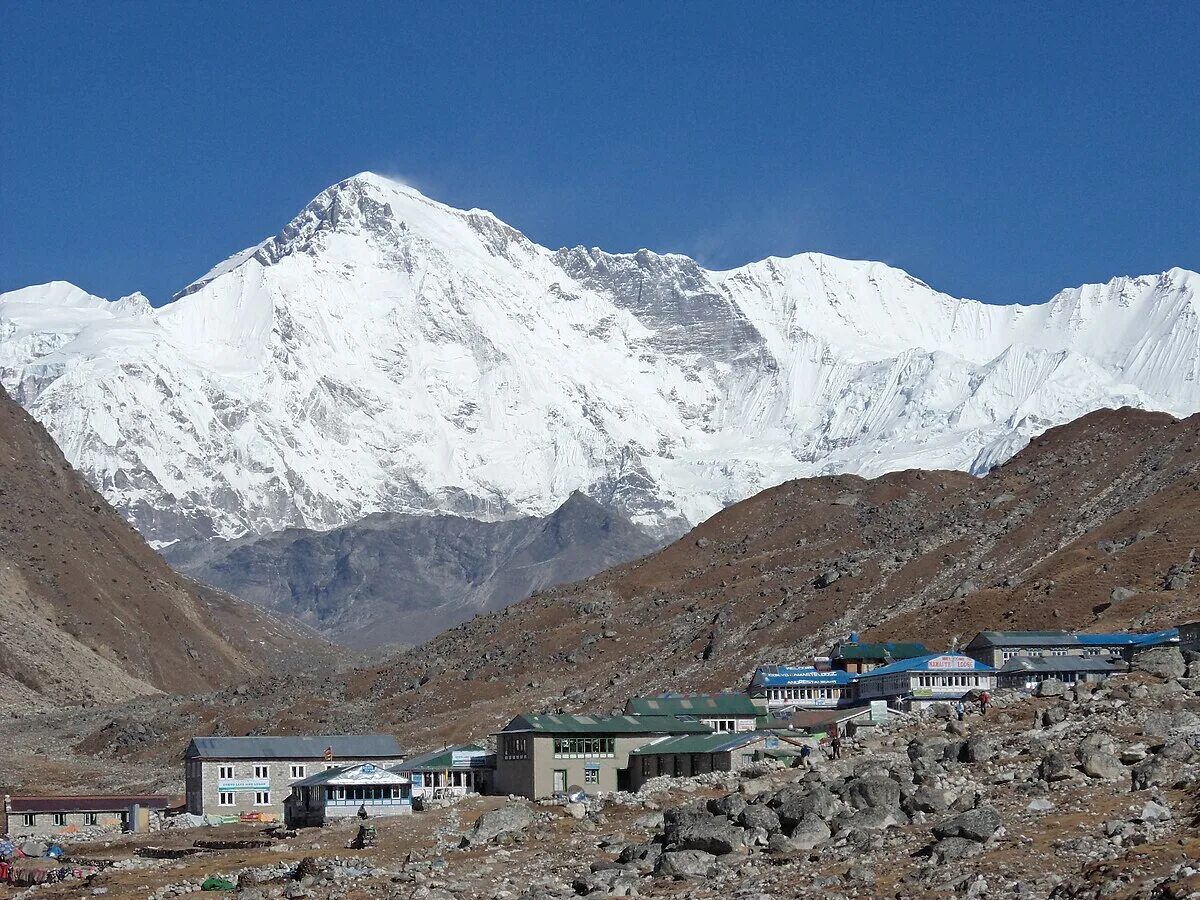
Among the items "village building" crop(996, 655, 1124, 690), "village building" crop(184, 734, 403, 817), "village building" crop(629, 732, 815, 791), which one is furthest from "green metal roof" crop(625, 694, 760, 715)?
"village building" crop(996, 655, 1124, 690)

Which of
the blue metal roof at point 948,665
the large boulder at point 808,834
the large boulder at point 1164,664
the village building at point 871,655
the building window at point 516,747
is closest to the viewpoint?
the large boulder at point 808,834

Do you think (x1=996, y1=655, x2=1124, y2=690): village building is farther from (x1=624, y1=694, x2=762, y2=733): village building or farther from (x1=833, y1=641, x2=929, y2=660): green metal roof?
(x1=624, y1=694, x2=762, y2=733): village building

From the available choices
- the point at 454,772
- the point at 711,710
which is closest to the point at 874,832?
the point at 454,772

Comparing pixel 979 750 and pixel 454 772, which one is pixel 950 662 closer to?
pixel 454 772

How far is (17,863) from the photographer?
79.4 meters

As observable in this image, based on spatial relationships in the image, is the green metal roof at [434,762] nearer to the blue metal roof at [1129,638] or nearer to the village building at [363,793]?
the village building at [363,793]

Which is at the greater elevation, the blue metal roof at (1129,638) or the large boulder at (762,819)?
the blue metal roof at (1129,638)

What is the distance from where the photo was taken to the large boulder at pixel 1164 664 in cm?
8319

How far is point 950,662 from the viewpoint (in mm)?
115688

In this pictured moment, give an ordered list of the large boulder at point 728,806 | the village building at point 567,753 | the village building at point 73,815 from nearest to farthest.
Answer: the large boulder at point 728,806, the village building at point 567,753, the village building at point 73,815

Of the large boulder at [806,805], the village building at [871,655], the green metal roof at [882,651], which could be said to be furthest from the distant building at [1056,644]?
the large boulder at [806,805]

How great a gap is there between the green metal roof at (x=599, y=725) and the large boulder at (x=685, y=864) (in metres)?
30.6

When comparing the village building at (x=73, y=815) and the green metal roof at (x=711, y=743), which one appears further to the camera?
the village building at (x=73, y=815)

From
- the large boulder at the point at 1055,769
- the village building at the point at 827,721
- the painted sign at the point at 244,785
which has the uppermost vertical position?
the village building at the point at 827,721
